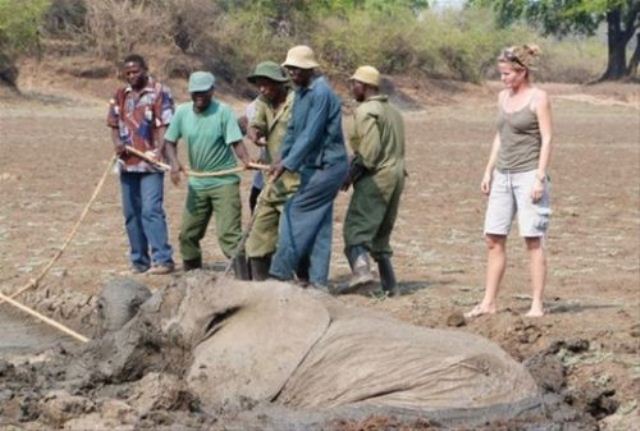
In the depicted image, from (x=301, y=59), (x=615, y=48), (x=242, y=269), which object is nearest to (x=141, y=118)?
(x=242, y=269)

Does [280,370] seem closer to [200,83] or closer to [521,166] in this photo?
[521,166]

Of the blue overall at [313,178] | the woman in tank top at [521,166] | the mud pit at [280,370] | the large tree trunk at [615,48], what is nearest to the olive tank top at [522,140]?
the woman in tank top at [521,166]

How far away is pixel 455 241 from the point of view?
1420 cm

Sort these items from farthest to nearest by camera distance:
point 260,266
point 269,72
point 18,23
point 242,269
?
point 18,23
point 242,269
point 260,266
point 269,72

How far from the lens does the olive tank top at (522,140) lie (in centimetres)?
919

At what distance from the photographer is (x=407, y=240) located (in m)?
14.1

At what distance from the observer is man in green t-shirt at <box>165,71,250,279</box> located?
10.9 meters

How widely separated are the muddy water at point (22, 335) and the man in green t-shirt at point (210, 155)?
147 cm

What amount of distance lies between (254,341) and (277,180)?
9.37 feet

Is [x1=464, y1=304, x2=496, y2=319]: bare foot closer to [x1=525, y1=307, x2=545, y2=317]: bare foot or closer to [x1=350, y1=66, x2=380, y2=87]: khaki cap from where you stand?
[x1=525, y1=307, x2=545, y2=317]: bare foot

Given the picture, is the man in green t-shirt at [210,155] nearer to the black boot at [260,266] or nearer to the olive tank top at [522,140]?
the black boot at [260,266]

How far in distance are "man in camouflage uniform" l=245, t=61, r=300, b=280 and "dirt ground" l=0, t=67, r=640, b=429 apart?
2.22 ft

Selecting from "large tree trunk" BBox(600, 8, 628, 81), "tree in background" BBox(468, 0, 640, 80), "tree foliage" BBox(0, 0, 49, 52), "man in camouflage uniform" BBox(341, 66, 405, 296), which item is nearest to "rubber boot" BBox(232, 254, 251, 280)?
"man in camouflage uniform" BBox(341, 66, 405, 296)

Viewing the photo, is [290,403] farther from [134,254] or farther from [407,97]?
[407,97]
